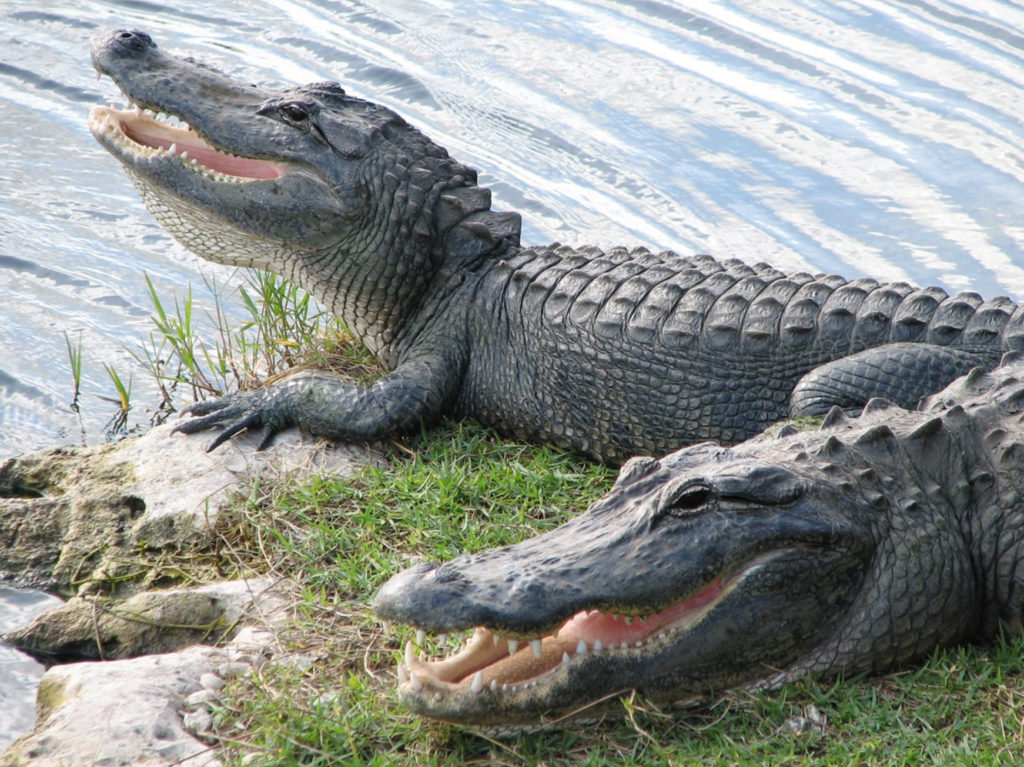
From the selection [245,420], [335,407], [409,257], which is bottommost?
[245,420]

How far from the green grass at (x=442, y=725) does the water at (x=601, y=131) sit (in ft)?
8.41

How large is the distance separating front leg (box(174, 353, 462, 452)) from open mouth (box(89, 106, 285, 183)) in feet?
3.13

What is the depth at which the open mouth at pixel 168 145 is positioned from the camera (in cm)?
530

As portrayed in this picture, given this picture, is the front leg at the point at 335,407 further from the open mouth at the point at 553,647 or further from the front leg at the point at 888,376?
the open mouth at the point at 553,647

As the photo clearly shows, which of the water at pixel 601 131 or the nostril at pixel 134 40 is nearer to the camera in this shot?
the nostril at pixel 134 40

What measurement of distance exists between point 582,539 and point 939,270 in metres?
4.87

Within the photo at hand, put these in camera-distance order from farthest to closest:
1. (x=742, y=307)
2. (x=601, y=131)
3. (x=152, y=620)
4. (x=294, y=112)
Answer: (x=601, y=131), (x=294, y=112), (x=742, y=307), (x=152, y=620)

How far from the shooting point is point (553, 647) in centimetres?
313

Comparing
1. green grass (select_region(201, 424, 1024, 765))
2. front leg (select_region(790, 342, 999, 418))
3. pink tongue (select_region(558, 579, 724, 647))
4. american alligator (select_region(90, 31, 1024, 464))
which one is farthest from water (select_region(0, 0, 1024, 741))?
pink tongue (select_region(558, 579, 724, 647))

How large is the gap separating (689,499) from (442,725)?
0.87 meters

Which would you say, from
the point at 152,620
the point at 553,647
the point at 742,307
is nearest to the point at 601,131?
the point at 742,307

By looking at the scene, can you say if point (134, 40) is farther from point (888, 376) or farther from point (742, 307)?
point (888, 376)

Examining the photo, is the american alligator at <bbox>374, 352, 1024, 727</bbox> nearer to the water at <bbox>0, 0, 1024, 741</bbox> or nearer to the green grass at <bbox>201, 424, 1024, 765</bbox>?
the green grass at <bbox>201, 424, 1024, 765</bbox>

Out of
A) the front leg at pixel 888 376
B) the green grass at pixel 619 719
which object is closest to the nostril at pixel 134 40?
the green grass at pixel 619 719
